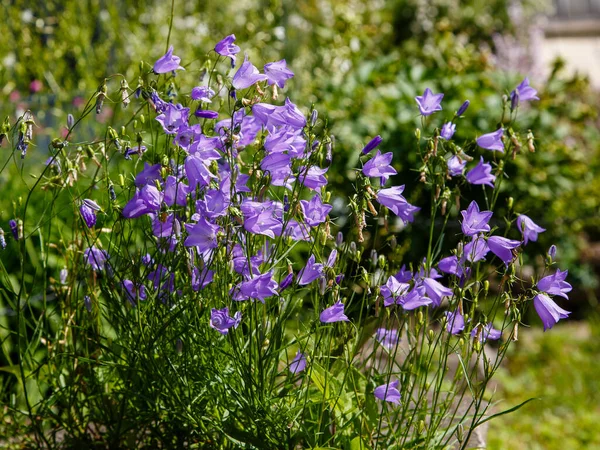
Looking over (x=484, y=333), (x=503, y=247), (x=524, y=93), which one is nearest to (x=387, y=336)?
(x=484, y=333)

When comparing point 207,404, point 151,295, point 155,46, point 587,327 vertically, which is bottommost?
point 207,404

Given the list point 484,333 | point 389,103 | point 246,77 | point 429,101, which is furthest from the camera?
point 389,103

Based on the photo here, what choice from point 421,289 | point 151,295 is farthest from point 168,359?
point 421,289

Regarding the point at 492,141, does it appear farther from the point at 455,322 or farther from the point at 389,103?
the point at 389,103

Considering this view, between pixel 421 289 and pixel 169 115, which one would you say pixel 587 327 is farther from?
pixel 169 115

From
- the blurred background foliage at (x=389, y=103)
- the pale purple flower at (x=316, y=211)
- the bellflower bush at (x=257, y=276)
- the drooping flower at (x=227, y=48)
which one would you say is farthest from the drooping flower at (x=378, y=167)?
the blurred background foliage at (x=389, y=103)
